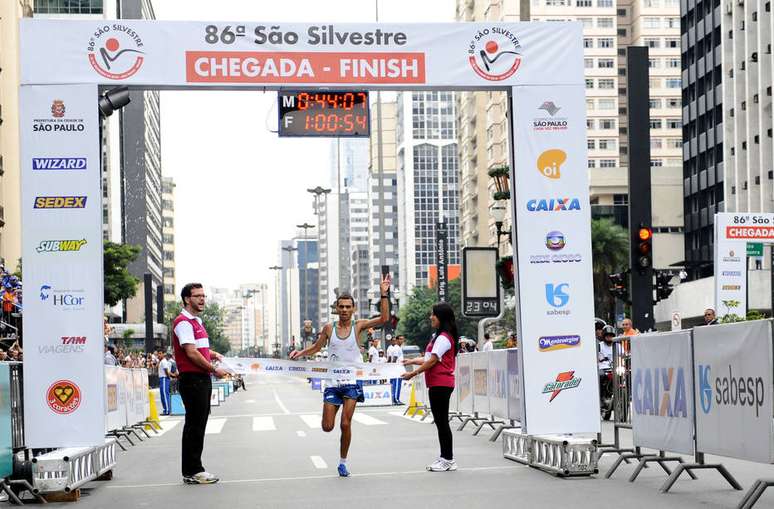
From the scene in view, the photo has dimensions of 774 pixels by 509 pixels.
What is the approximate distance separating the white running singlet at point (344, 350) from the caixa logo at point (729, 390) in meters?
3.97

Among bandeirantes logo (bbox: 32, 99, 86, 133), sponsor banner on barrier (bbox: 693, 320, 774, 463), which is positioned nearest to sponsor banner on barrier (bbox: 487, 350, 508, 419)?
bandeirantes logo (bbox: 32, 99, 86, 133)

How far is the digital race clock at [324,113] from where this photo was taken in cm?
1495

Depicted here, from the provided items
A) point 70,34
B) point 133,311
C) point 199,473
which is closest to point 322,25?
point 70,34

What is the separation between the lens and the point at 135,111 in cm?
14125

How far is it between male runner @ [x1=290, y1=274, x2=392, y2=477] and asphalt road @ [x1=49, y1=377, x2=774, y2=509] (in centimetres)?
58

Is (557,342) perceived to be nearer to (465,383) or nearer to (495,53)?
(495,53)

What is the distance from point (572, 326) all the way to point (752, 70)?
6649cm

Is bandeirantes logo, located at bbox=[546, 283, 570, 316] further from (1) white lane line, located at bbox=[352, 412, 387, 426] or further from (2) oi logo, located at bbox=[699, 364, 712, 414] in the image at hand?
(1) white lane line, located at bbox=[352, 412, 387, 426]

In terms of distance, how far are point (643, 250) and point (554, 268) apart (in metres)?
5.99

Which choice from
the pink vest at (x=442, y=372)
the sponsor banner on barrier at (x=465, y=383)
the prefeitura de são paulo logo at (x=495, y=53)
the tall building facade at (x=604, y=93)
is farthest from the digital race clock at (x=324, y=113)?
the tall building facade at (x=604, y=93)

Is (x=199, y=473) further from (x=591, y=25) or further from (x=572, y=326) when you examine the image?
(x=591, y=25)

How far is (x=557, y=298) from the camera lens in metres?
14.7

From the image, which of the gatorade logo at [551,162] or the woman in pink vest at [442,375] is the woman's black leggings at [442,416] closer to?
the woman in pink vest at [442,375]

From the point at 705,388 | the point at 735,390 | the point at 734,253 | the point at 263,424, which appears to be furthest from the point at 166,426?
Answer: the point at 735,390
